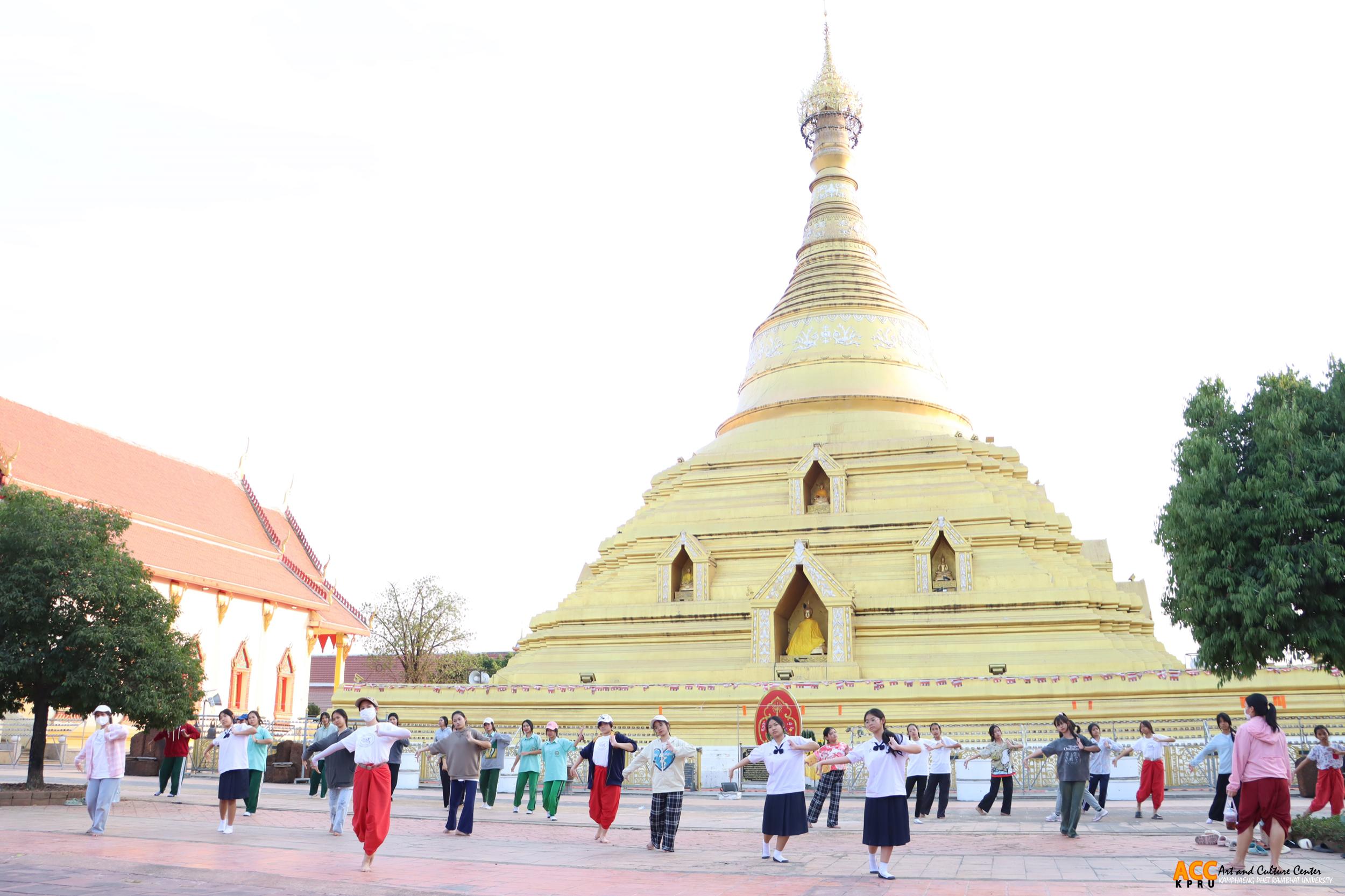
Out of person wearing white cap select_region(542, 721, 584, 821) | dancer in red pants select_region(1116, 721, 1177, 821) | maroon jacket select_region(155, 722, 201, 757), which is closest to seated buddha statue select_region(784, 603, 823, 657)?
dancer in red pants select_region(1116, 721, 1177, 821)

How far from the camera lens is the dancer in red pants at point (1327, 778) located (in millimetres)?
12914

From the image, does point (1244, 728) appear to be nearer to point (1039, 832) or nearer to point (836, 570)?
point (1039, 832)

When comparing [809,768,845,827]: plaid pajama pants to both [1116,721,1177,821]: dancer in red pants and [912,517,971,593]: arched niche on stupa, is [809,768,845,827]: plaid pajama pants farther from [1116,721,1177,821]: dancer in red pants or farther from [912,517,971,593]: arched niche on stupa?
[912,517,971,593]: arched niche on stupa

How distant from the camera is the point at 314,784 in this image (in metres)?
20.0

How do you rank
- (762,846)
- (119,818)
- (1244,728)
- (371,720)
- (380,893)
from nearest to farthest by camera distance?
(380,893) < (1244,728) < (371,720) < (762,846) < (119,818)

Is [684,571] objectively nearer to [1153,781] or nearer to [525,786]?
[525,786]

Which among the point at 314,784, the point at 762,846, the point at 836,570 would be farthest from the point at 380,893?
the point at 836,570

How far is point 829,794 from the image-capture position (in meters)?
15.1

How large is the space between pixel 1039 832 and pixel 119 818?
12079mm

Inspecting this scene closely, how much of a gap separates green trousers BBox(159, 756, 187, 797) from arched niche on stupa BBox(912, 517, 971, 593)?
16390mm

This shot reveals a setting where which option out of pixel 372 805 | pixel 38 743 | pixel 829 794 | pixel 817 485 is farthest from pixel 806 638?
pixel 372 805

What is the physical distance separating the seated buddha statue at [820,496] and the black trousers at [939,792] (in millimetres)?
13281

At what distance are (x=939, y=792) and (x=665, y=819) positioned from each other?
18.5ft

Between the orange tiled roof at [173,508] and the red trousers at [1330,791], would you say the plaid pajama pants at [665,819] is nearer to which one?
the red trousers at [1330,791]
